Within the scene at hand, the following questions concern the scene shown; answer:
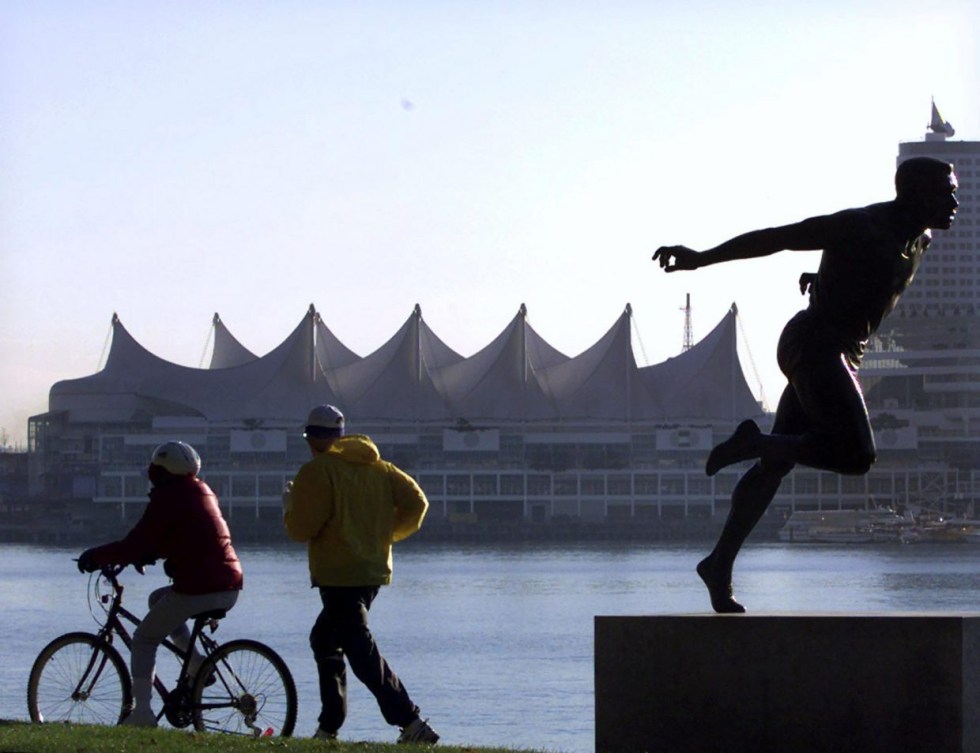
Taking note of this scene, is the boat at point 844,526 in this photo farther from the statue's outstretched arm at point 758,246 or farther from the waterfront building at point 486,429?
the statue's outstretched arm at point 758,246

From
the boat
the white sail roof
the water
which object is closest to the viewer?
the water

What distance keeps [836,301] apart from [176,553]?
2219mm

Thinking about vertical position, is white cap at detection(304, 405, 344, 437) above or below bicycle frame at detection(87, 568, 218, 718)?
above

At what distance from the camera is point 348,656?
261 inches

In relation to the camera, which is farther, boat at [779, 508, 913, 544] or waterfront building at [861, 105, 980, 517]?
waterfront building at [861, 105, 980, 517]

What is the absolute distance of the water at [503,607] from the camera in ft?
61.8

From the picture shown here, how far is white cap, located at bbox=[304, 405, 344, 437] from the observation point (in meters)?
6.58

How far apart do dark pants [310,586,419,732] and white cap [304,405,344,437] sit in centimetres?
47

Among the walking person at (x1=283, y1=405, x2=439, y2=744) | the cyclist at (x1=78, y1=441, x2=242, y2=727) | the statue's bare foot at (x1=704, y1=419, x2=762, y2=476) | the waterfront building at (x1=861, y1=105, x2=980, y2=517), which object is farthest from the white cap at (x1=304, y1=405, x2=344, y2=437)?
the waterfront building at (x1=861, y1=105, x2=980, y2=517)

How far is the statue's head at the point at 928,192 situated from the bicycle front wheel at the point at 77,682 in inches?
116

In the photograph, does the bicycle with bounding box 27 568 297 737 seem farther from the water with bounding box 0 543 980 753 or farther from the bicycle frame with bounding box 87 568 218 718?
the water with bounding box 0 543 980 753

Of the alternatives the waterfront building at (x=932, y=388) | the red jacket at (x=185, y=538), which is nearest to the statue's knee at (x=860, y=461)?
the red jacket at (x=185, y=538)

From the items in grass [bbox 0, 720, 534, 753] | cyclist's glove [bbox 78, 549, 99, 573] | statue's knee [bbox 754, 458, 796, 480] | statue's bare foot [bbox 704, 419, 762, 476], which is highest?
statue's bare foot [bbox 704, 419, 762, 476]

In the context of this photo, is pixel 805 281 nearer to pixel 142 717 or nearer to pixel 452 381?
pixel 142 717
